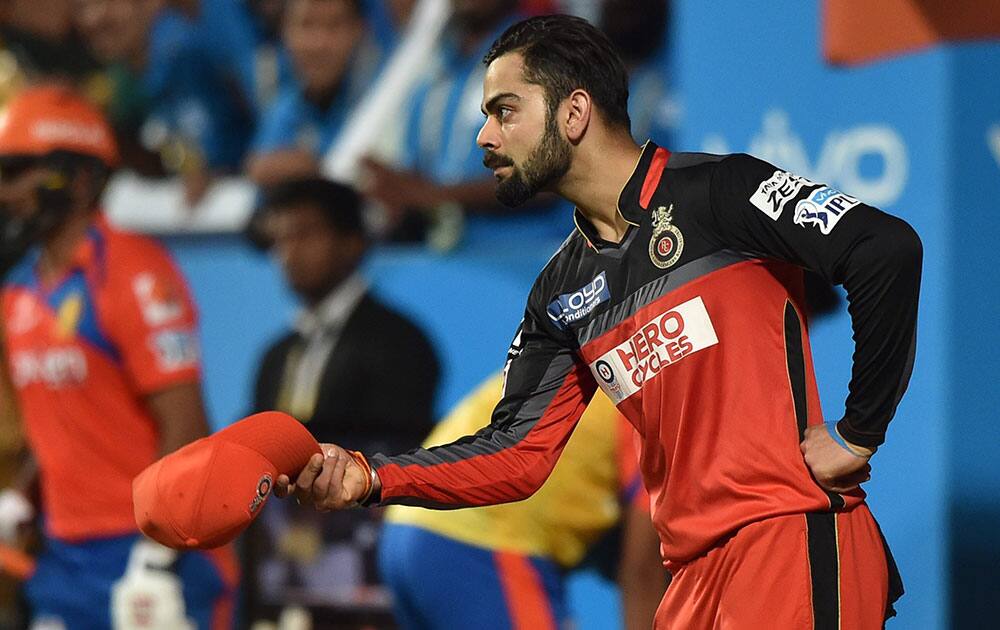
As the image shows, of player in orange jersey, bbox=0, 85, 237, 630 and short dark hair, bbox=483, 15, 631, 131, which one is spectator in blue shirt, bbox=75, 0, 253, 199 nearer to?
player in orange jersey, bbox=0, 85, 237, 630

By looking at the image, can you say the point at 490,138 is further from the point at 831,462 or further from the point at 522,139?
the point at 831,462

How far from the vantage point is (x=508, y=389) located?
123 inches

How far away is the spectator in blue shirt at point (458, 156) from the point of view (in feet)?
20.1

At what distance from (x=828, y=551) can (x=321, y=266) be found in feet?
14.1

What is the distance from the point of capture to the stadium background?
4051 mm

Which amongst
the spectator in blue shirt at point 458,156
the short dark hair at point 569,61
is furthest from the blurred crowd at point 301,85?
the short dark hair at point 569,61

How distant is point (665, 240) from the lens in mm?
2842

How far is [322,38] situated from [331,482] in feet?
14.4

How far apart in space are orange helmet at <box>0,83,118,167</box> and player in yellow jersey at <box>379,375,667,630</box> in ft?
6.32

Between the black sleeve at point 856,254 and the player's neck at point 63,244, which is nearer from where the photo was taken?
the black sleeve at point 856,254

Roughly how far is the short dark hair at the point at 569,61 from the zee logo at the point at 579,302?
31 cm

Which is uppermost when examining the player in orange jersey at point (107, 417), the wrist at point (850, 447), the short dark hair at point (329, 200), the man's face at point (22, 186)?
the wrist at point (850, 447)

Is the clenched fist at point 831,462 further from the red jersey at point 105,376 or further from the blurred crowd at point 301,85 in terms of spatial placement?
the blurred crowd at point 301,85

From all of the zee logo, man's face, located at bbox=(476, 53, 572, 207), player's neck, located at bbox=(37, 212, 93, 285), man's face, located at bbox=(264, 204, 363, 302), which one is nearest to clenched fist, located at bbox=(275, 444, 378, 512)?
the zee logo
